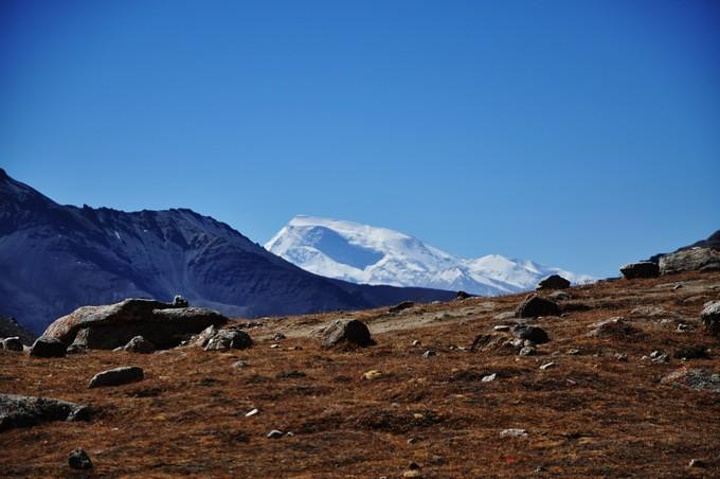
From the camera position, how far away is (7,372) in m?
25.2

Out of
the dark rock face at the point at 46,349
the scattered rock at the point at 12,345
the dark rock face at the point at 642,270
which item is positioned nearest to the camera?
the dark rock face at the point at 46,349

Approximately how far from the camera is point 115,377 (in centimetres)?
2405

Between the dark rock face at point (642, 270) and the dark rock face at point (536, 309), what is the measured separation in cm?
1582

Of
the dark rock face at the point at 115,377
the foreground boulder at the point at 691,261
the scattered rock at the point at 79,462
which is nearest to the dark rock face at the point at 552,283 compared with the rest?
the foreground boulder at the point at 691,261

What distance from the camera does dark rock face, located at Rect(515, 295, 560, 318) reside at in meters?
35.8

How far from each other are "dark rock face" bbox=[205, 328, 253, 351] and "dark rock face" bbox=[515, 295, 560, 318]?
13162mm

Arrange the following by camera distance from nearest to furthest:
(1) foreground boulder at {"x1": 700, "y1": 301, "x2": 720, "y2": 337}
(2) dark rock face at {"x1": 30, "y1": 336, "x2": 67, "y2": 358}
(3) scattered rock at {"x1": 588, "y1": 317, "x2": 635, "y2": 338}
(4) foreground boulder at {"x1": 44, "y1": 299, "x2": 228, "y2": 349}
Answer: (1) foreground boulder at {"x1": 700, "y1": 301, "x2": 720, "y2": 337}
(3) scattered rock at {"x1": 588, "y1": 317, "x2": 635, "y2": 338}
(2) dark rock face at {"x1": 30, "y1": 336, "x2": 67, "y2": 358}
(4) foreground boulder at {"x1": 44, "y1": 299, "x2": 228, "y2": 349}

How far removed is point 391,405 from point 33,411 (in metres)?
9.34

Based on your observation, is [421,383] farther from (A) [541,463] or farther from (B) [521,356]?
(A) [541,463]

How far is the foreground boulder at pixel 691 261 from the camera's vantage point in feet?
156

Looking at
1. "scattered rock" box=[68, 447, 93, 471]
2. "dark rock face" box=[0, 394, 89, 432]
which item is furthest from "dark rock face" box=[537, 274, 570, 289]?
"scattered rock" box=[68, 447, 93, 471]

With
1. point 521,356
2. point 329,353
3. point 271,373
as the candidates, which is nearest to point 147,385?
point 271,373

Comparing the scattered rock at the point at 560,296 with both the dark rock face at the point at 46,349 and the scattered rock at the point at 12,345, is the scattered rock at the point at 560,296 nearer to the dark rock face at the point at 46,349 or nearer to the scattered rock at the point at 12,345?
the dark rock face at the point at 46,349

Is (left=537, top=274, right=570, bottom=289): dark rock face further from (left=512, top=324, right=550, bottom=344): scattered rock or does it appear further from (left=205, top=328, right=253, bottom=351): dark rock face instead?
(left=205, top=328, right=253, bottom=351): dark rock face
